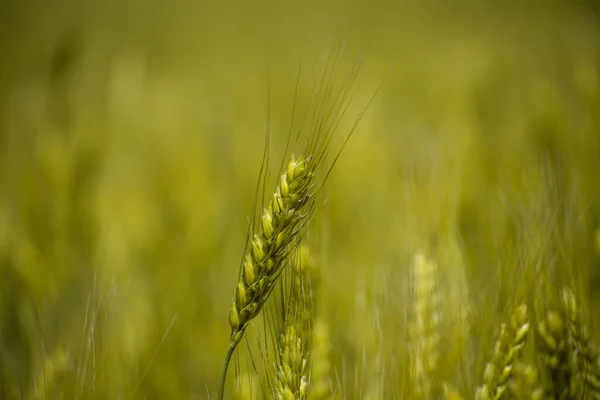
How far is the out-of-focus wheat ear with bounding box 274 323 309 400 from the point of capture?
533 mm

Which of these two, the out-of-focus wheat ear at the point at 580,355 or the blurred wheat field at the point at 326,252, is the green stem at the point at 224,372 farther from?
the out-of-focus wheat ear at the point at 580,355

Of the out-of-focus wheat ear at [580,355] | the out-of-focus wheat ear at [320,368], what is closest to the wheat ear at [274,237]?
the out-of-focus wheat ear at [320,368]

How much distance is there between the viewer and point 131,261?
1.41 metres

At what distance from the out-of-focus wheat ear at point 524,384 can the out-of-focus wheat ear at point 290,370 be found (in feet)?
0.96

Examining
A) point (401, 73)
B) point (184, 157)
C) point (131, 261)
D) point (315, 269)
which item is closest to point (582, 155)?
point (315, 269)

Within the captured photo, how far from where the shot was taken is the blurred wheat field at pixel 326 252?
650mm

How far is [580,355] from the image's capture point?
64 cm

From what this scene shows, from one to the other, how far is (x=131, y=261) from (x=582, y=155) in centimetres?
126

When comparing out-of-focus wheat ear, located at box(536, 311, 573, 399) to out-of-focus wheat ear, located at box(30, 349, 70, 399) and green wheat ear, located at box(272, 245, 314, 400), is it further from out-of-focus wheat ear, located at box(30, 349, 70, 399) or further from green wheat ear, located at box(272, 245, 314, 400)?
out-of-focus wheat ear, located at box(30, 349, 70, 399)

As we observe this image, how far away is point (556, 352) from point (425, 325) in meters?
0.18

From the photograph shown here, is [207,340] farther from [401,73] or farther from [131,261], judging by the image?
[401,73]

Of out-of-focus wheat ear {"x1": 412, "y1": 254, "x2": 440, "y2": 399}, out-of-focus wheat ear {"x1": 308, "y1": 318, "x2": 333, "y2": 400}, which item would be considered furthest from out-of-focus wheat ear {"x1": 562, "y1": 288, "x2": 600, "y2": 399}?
out-of-focus wheat ear {"x1": 308, "y1": 318, "x2": 333, "y2": 400}

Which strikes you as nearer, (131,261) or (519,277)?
(519,277)

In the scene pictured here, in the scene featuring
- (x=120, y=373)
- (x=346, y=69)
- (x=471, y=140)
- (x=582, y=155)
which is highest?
(x=582, y=155)
